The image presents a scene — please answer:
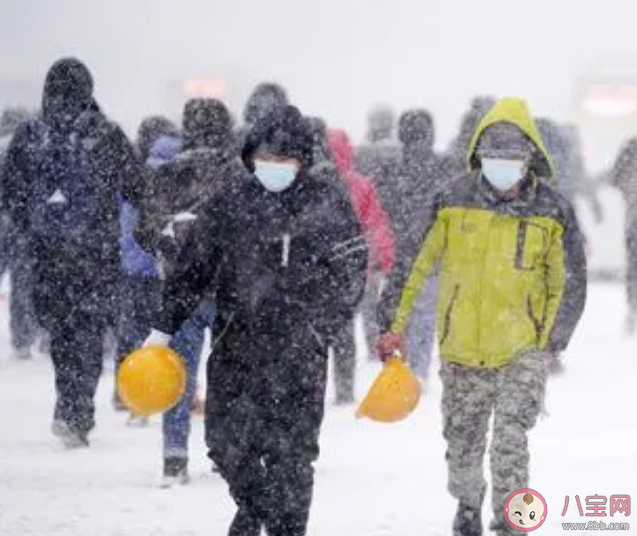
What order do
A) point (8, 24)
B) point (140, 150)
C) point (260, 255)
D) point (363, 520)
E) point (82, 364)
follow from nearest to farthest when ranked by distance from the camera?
1. point (260, 255)
2. point (363, 520)
3. point (82, 364)
4. point (140, 150)
5. point (8, 24)

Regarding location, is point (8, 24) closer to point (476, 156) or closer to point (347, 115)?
point (347, 115)

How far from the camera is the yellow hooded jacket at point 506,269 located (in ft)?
21.4

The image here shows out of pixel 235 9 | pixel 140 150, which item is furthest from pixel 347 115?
pixel 140 150

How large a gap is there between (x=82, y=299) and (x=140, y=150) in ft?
5.78

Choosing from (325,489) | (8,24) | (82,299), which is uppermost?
(8,24)

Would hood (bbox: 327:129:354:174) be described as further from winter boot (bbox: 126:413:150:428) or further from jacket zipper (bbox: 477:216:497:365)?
jacket zipper (bbox: 477:216:497:365)

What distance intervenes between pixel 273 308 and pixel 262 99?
3.55 meters

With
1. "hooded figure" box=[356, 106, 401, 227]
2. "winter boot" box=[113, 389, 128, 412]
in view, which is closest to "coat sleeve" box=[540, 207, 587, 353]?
"winter boot" box=[113, 389, 128, 412]

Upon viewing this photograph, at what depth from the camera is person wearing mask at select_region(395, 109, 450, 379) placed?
1153 centimetres

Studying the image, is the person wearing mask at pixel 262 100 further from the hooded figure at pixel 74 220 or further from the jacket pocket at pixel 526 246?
the jacket pocket at pixel 526 246

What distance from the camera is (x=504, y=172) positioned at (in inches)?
258

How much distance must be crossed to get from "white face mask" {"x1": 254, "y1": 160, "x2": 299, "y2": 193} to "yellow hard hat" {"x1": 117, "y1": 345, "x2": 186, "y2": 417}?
31.3 inches

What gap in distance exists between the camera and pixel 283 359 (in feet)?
20.2

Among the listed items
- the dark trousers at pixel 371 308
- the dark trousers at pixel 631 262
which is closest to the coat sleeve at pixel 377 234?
the dark trousers at pixel 371 308
